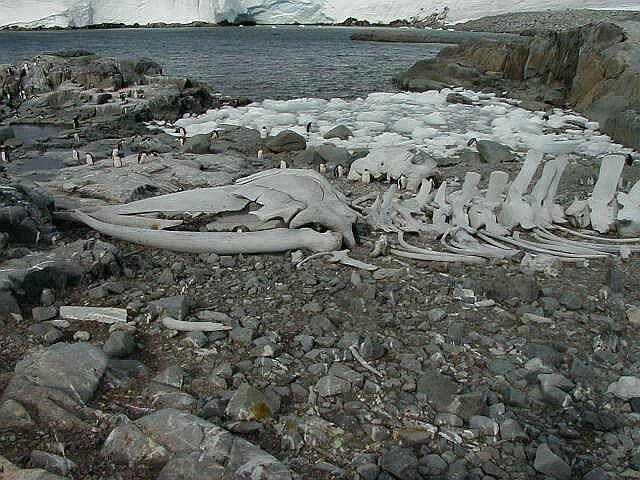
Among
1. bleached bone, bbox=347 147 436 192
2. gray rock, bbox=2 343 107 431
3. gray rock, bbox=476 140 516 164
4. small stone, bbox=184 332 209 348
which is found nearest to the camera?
gray rock, bbox=2 343 107 431

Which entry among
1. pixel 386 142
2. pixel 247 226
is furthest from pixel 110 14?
pixel 247 226

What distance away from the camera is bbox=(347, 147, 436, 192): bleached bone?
9609 millimetres

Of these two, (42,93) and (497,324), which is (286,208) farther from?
(42,93)

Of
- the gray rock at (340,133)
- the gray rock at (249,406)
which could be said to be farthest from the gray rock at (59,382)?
the gray rock at (340,133)

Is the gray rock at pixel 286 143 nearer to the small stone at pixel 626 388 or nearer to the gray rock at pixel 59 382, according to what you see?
the gray rock at pixel 59 382

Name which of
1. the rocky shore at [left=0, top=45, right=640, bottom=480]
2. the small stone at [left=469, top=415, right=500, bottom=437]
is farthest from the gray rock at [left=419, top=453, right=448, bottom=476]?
the small stone at [left=469, top=415, right=500, bottom=437]

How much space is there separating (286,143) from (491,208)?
7.20 m

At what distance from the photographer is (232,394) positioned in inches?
138

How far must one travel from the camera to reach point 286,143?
12930 mm

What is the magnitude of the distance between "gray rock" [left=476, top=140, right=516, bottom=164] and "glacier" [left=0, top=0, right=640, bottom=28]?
221 ft

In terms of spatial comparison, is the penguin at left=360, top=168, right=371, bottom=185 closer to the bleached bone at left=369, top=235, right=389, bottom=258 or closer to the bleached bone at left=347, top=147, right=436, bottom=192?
the bleached bone at left=347, top=147, right=436, bottom=192

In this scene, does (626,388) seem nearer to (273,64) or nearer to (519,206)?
(519,206)

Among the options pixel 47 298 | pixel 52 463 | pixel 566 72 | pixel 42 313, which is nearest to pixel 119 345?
pixel 42 313

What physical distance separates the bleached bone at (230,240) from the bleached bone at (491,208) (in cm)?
186
